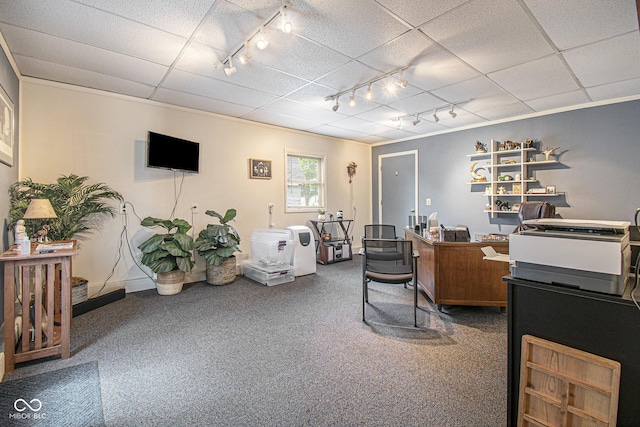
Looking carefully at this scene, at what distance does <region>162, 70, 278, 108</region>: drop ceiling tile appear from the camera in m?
3.25

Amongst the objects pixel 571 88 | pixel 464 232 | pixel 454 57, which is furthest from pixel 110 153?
pixel 571 88

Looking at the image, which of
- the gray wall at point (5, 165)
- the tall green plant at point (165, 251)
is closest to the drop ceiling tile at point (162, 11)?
the gray wall at point (5, 165)

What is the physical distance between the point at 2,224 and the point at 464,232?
440cm

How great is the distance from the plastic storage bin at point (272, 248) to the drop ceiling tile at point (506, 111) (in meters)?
3.58

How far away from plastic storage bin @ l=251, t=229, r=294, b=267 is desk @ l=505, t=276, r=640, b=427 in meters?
3.35

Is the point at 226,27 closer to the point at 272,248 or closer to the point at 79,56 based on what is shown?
the point at 79,56

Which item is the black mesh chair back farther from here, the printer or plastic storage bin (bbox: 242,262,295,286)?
the printer

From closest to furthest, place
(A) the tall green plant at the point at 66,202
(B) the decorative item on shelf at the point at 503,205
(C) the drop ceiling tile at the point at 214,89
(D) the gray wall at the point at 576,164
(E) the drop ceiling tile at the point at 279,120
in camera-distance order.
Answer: (A) the tall green plant at the point at 66,202
(C) the drop ceiling tile at the point at 214,89
(D) the gray wall at the point at 576,164
(E) the drop ceiling tile at the point at 279,120
(B) the decorative item on shelf at the point at 503,205

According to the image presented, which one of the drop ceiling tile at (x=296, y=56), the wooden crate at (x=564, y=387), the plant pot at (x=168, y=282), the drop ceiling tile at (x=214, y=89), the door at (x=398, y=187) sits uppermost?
the drop ceiling tile at (x=214, y=89)

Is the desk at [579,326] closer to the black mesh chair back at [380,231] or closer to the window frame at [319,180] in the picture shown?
the black mesh chair back at [380,231]

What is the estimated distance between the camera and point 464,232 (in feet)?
10.5

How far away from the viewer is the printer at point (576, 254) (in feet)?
→ 3.64

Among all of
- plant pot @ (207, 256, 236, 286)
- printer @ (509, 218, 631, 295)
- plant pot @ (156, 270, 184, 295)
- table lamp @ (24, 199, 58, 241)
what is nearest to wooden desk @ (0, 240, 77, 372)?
table lamp @ (24, 199, 58, 241)

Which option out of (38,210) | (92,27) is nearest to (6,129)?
(38,210)
